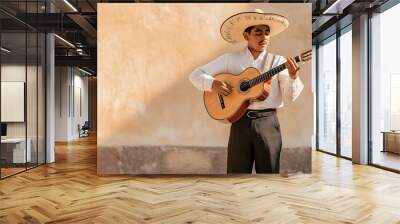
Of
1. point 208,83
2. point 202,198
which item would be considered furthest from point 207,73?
point 202,198

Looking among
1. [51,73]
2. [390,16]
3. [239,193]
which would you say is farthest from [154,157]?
[390,16]

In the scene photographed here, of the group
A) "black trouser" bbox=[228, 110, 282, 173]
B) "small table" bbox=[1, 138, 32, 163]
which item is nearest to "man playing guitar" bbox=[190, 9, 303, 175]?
"black trouser" bbox=[228, 110, 282, 173]

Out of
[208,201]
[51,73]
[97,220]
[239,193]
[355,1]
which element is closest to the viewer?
[97,220]

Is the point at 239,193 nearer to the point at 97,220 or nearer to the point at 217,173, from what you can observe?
the point at 217,173

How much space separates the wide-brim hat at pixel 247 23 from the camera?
5.80m

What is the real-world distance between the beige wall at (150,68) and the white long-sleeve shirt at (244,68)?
232 mm

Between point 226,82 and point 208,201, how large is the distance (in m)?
1.86

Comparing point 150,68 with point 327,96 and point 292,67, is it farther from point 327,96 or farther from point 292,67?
point 327,96

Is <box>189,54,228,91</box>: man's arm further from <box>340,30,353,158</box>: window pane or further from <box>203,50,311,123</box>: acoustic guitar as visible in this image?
<box>340,30,353,158</box>: window pane

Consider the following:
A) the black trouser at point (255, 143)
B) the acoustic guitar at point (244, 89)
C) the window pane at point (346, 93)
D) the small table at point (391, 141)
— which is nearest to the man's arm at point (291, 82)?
the acoustic guitar at point (244, 89)

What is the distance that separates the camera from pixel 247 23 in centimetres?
585

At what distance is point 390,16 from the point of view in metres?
7.01

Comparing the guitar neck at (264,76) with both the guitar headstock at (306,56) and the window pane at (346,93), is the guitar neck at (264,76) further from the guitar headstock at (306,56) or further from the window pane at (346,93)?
the window pane at (346,93)

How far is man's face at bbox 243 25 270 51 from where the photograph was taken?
5.84 meters
